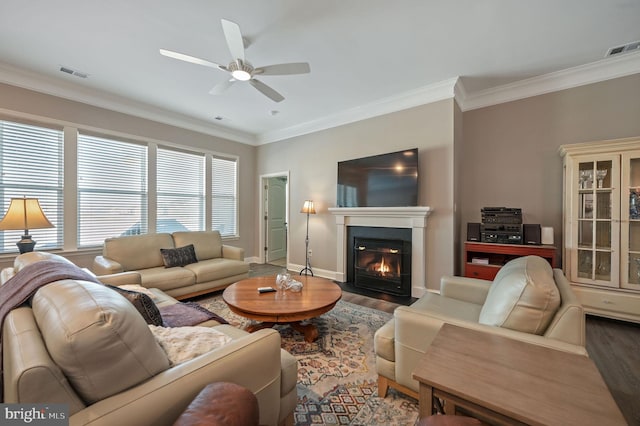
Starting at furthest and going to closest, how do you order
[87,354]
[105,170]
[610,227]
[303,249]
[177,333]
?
[303,249] < [105,170] < [610,227] < [177,333] < [87,354]

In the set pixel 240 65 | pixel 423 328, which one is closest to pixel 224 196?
pixel 240 65

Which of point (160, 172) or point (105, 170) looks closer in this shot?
point (105, 170)

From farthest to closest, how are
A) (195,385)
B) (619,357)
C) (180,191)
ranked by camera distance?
(180,191), (619,357), (195,385)

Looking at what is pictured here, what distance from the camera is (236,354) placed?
3.52ft

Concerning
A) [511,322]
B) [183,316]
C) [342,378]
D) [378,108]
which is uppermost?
[378,108]

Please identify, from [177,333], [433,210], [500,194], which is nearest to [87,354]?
[177,333]

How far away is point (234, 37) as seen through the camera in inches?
85.0

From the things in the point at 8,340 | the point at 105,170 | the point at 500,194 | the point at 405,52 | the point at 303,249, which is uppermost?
the point at 405,52

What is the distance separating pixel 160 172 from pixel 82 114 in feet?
4.10

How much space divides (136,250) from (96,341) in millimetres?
3242

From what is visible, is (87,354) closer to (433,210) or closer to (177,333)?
(177,333)

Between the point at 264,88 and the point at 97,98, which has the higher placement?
the point at 97,98

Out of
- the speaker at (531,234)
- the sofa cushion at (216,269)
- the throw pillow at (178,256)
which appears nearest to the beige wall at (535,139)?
the speaker at (531,234)

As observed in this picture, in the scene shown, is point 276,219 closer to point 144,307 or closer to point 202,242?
point 202,242
